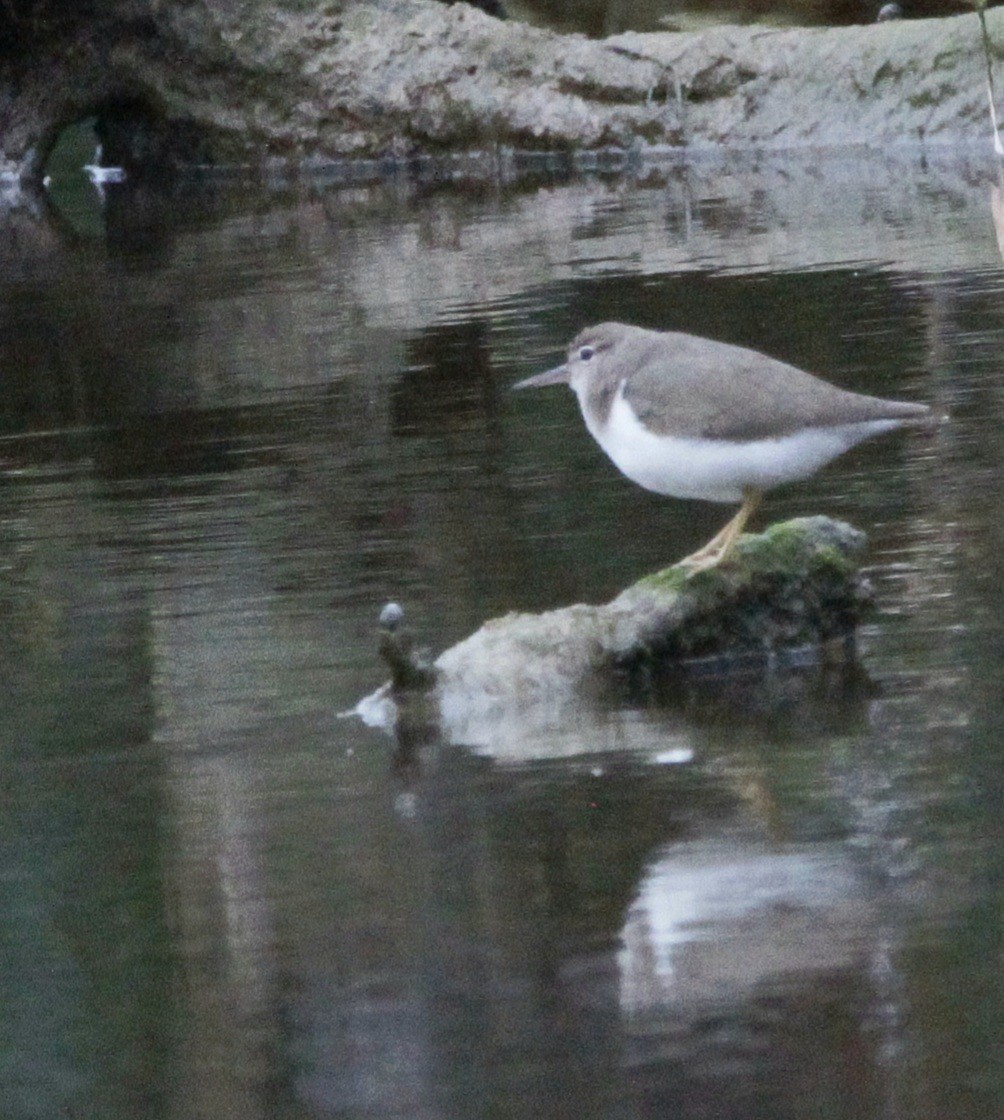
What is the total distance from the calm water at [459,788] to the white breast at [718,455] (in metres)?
0.55

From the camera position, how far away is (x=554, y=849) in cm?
485

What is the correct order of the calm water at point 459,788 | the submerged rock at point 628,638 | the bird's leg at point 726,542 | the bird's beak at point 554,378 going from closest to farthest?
the calm water at point 459,788 < the submerged rock at point 628,638 < the bird's leg at point 726,542 < the bird's beak at point 554,378

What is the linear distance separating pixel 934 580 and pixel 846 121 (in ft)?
42.0

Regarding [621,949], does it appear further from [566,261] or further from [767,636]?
[566,261]

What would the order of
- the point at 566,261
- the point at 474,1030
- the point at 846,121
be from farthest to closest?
the point at 846,121 → the point at 566,261 → the point at 474,1030

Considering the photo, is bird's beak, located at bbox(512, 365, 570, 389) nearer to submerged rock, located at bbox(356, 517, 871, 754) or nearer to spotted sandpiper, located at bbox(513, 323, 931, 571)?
spotted sandpiper, located at bbox(513, 323, 931, 571)

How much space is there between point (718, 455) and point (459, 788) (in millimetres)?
1178

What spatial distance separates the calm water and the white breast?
1.81 ft

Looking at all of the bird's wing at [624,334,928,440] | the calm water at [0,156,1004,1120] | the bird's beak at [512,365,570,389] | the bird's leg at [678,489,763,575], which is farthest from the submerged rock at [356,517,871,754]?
the bird's beak at [512,365,570,389]

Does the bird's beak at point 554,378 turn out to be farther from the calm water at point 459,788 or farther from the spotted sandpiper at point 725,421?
the calm water at point 459,788

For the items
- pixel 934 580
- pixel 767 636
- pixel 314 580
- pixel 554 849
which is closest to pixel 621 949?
pixel 554 849

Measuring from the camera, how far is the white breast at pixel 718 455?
5.88 m

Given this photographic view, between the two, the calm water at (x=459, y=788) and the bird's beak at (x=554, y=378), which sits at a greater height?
the bird's beak at (x=554, y=378)

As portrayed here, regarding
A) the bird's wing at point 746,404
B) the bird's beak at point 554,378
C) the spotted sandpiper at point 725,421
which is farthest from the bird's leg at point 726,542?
the bird's beak at point 554,378
